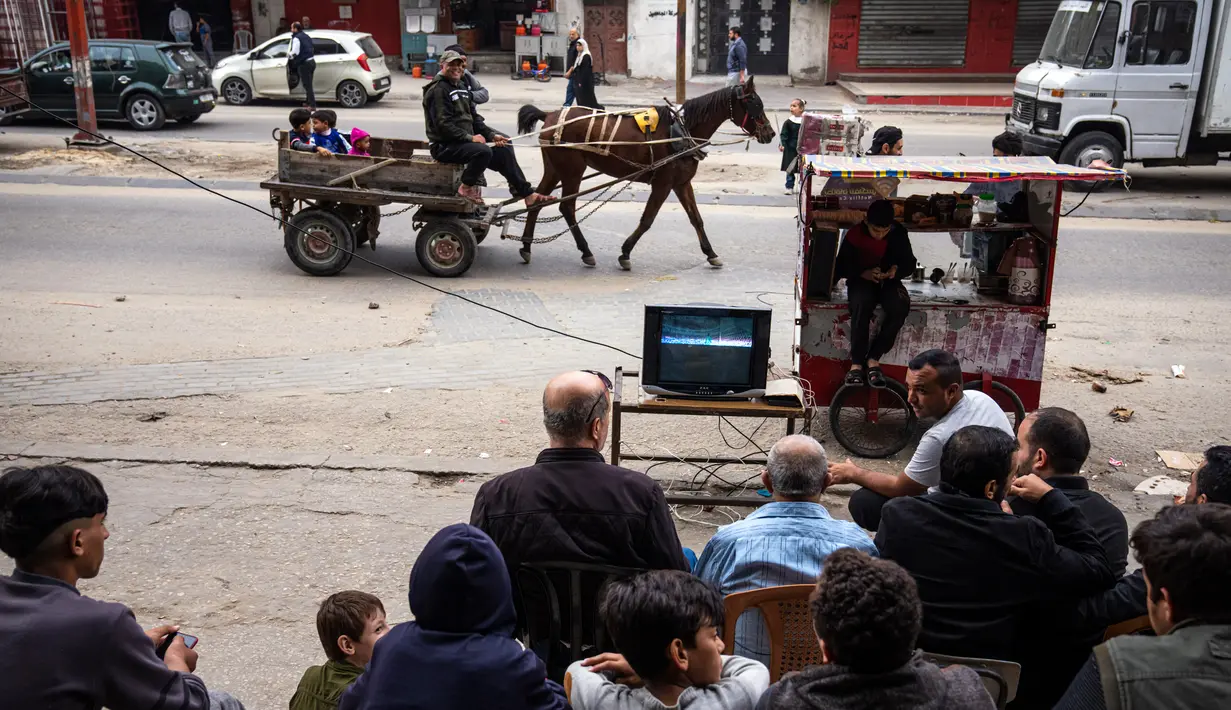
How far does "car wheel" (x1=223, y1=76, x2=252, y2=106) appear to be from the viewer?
24.1m

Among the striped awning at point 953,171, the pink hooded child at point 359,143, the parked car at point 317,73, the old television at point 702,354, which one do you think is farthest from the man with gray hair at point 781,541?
the parked car at point 317,73

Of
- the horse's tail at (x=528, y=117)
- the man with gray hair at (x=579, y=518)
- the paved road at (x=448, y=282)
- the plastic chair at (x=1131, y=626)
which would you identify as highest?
the horse's tail at (x=528, y=117)

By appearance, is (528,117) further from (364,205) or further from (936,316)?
(936,316)

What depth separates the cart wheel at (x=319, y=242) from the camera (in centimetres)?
1154

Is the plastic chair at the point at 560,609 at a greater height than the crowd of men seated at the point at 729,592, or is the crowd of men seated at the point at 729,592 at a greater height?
the crowd of men seated at the point at 729,592

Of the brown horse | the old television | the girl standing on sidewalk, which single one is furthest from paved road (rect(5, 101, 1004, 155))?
the old television

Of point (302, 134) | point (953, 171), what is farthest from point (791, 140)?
point (953, 171)

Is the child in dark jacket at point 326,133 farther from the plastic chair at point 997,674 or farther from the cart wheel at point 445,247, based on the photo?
the plastic chair at point 997,674

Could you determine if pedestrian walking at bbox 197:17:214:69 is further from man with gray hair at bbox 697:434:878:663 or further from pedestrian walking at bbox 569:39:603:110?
man with gray hair at bbox 697:434:878:663

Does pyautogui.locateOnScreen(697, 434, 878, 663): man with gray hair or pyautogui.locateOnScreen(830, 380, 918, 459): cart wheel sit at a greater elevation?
pyautogui.locateOnScreen(697, 434, 878, 663): man with gray hair

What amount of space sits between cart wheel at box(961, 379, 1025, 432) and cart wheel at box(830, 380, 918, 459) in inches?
18.0

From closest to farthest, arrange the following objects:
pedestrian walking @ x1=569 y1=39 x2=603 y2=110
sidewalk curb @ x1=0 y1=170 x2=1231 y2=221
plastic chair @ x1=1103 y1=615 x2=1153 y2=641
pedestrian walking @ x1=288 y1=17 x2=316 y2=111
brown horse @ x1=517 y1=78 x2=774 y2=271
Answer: plastic chair @ x1=1103 y1=615 x2=1153 y2=641 → brown horse @ x1=517 y1=78 x2=774 y2=271 → sidewalk curb @ x1=0 y1=170 x2=1231 y2=221 → pedestrian walking @ x1=569 y1=39 x2=603 y2=110 → pedestrian walking @ x1=288 y1=17 x2=316 y2=111

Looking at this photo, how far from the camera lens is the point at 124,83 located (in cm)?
1983

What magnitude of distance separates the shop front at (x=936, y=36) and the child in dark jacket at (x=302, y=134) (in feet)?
69.0
